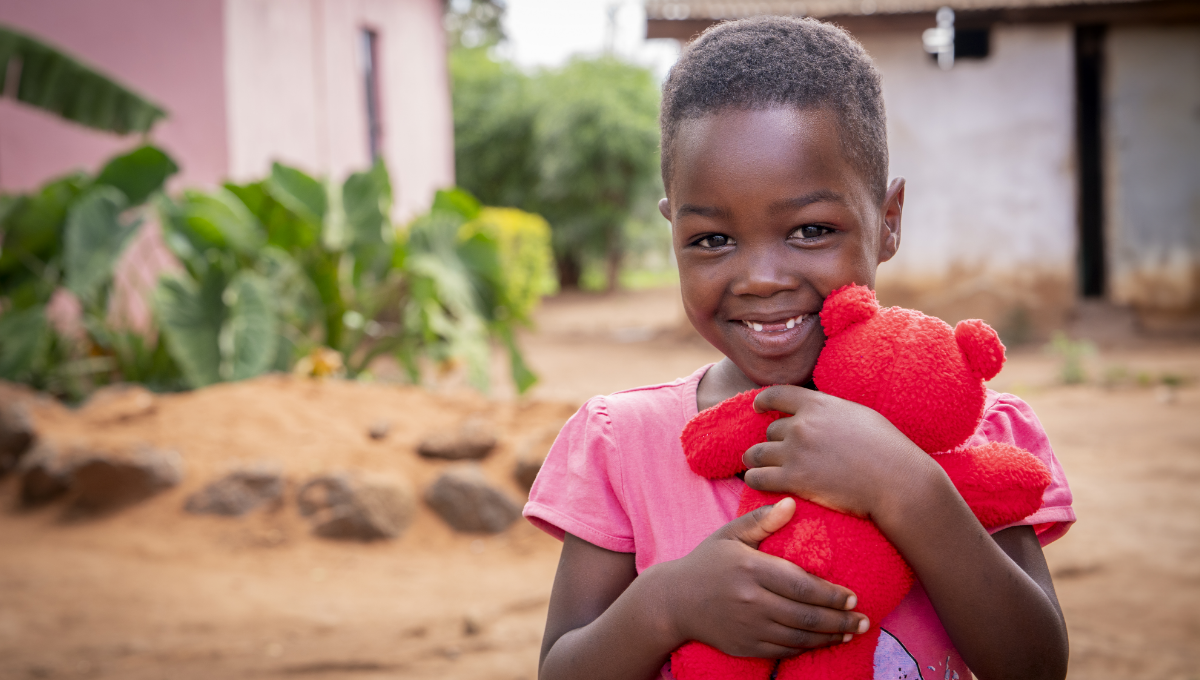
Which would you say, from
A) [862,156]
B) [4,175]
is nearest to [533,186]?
[4,175]

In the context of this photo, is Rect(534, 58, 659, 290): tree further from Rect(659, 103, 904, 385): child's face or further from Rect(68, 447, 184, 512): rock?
Rect(659, 103, 904, 385): child's face

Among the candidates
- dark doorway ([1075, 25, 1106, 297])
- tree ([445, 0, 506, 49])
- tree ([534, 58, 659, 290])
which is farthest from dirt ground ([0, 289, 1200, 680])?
tree ([445, 0, 506, 49])

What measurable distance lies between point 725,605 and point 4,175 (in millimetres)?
7934

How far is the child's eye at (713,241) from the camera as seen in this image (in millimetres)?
1248

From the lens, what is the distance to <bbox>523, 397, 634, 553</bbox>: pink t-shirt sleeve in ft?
4.26

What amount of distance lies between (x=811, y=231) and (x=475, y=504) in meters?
3.60

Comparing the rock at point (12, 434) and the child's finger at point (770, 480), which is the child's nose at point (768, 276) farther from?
the rock at point (12, 434)

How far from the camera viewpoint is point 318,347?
677 cm

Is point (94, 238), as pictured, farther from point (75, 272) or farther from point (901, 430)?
point (901, 430)

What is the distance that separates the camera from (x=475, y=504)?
455cm

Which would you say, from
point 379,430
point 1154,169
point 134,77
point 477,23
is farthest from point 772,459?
point 477,23

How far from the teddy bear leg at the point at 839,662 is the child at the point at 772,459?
0.04 meters

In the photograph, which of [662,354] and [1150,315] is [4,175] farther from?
[1150,315]

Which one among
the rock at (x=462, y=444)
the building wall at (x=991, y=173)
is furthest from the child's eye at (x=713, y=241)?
the building wall at (x=991, y=173)
